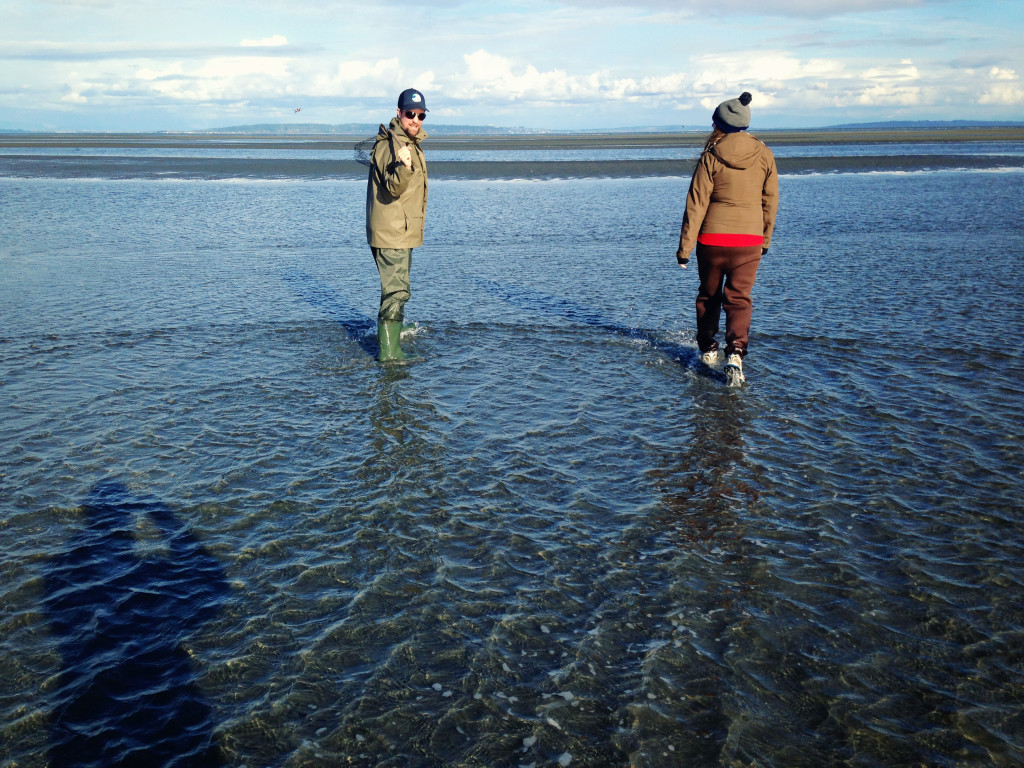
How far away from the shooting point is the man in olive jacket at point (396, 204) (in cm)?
838

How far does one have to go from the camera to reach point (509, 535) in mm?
5453

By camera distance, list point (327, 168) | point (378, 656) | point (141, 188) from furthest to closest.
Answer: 1. point (327, 168)
2. point (141, 188)
3. point (378, 656)

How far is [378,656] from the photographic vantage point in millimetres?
4168

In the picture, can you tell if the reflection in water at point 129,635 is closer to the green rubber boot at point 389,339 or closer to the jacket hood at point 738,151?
the green rubber boot at point 389,339

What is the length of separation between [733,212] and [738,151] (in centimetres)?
67

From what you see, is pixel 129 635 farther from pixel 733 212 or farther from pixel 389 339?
pixel 733 212

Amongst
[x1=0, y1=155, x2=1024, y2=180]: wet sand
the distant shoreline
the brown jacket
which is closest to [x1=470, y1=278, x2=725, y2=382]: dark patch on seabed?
the brown jacket

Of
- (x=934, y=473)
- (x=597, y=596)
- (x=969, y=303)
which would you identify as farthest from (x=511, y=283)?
(x=597, y=596)

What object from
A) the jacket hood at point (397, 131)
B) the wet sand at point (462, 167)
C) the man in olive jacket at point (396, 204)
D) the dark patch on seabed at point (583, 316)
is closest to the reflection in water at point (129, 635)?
the man in olive jacket at point (396, 204)

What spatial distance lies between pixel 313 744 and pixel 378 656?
0.65 m

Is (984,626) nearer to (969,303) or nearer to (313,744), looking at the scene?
(313,744)

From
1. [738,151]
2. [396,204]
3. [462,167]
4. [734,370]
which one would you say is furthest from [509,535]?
[462,167]

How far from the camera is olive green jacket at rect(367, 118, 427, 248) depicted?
27.8 feet

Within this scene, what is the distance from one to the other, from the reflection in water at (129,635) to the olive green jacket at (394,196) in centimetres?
436
